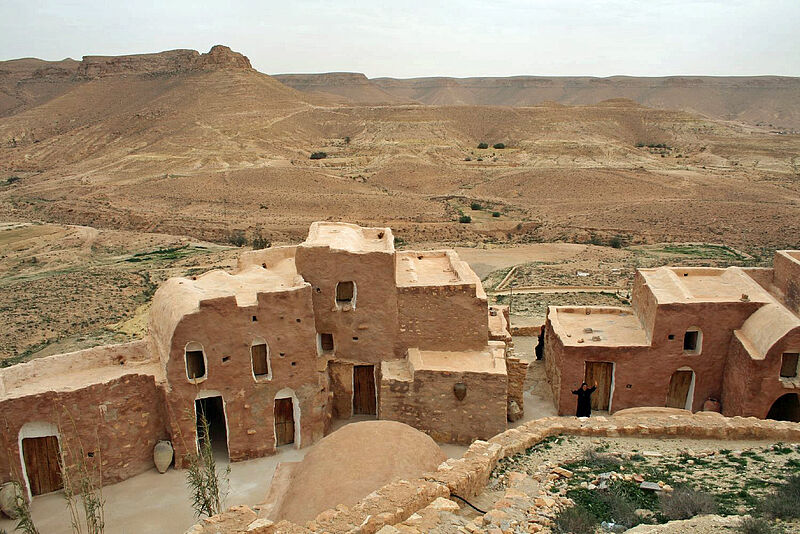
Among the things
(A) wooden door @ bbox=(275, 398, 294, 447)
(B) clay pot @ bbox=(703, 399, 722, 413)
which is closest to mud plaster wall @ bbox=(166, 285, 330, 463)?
(A) wooden door @ bbox=(275, 398, 294, 447)

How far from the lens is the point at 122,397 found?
38.3 feet

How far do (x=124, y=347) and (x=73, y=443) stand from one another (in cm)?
255

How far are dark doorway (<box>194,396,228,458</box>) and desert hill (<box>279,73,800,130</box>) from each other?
131429 mm

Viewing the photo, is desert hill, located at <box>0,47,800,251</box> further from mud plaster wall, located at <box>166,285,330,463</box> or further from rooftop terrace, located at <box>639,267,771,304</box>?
mud plaster wall, located at <box>166,285,330,463</box>

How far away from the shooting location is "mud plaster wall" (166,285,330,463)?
39.2 ft

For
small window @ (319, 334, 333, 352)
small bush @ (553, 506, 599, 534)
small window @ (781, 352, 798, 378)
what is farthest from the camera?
small window @ (319, 334, 333, 352)

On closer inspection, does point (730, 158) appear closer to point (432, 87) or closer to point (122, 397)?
point (122, 397)

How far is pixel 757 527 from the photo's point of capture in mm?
5918

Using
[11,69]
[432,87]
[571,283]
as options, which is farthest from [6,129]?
[432,87]

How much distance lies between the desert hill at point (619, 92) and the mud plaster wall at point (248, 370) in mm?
131636

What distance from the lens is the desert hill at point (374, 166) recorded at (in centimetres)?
4397

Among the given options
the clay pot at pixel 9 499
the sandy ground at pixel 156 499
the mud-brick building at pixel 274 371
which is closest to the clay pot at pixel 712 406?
the mud-brick building at pixel 274 371

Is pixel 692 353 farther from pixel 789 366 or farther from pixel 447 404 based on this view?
pixel 447 404

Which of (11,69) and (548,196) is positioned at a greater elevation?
(11,69)
